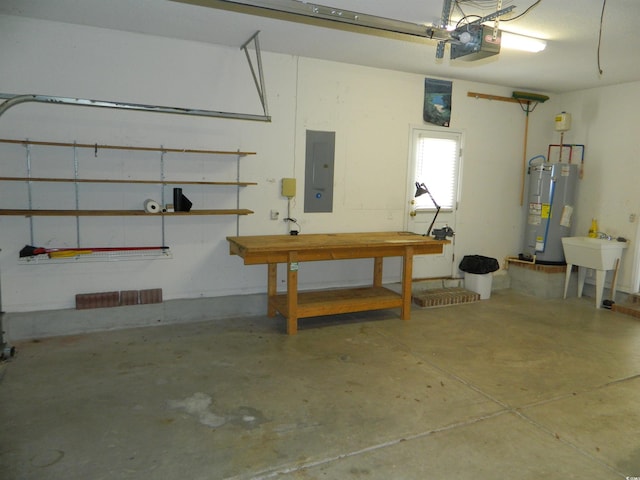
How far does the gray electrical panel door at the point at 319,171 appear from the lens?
5.02m

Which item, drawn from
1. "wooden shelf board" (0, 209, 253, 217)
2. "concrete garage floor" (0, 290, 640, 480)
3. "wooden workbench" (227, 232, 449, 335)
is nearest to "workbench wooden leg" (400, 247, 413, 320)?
"wooden workbench" (227, 232, 449, 335)

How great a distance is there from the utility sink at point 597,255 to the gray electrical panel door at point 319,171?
316 centimetres

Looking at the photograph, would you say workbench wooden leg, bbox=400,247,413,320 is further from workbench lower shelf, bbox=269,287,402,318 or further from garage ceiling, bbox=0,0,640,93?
garage ceiling, bbox=0,0,640,93

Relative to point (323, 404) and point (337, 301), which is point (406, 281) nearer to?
point (337, 301)

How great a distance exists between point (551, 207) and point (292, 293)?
3829 mm

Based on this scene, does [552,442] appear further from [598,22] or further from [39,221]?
[39,221]

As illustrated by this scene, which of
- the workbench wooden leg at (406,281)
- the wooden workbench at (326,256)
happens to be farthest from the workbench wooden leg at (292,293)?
the workbench wooden leg at (406,281)

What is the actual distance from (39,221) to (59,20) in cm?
175

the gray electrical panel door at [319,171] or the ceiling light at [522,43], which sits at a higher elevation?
the ceiling light at [522,43]

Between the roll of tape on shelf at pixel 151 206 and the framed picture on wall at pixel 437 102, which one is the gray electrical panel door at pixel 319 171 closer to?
the framed picture on wall at pixel 437 102

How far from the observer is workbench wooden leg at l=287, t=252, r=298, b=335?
14.0 ft

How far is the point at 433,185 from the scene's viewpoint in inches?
228

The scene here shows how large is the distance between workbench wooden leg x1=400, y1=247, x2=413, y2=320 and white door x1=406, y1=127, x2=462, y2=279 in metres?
0.91

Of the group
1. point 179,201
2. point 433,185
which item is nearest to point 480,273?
point 433,185
